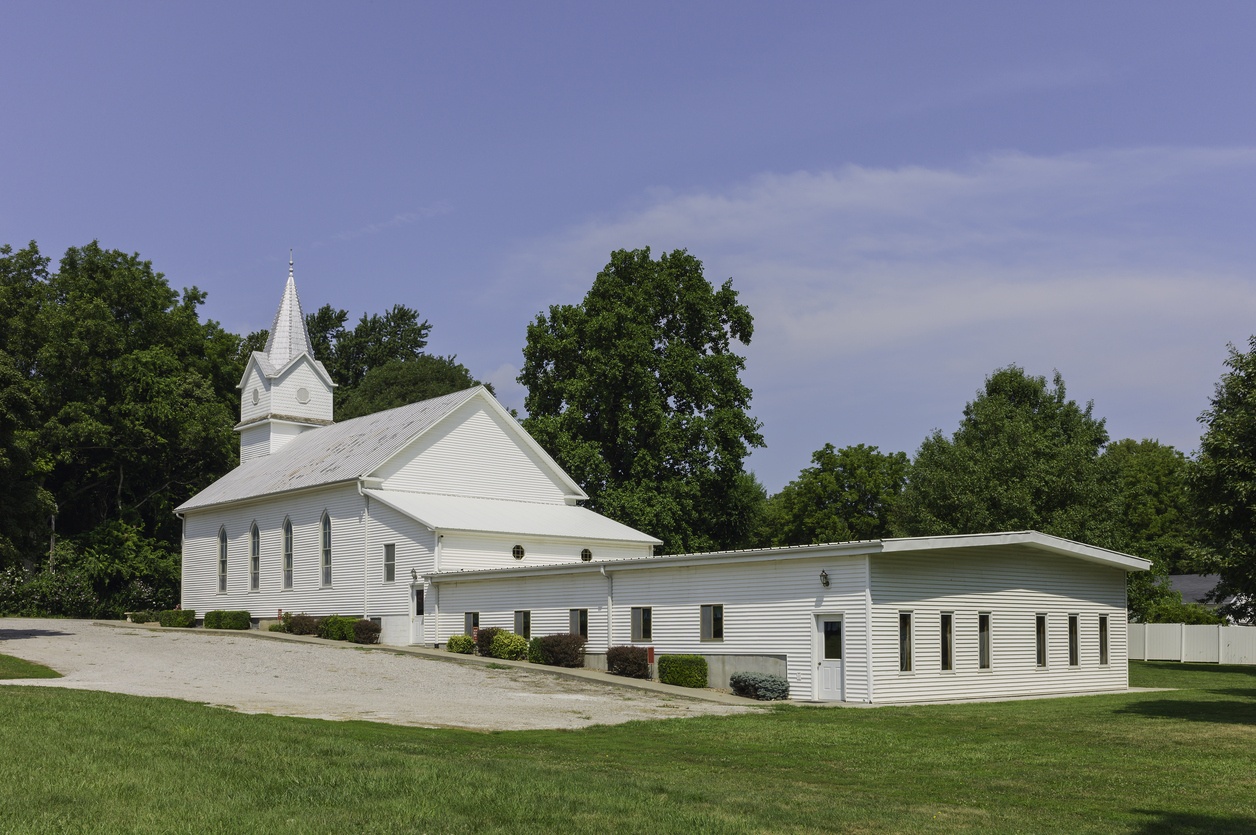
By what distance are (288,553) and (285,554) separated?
26cm

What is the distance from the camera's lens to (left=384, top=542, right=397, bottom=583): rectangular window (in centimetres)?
4338

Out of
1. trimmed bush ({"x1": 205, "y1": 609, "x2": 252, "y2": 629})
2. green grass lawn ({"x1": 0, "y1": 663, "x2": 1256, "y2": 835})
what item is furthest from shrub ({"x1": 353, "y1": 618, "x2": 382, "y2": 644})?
green grass lawn ({"x1": 0, "y1": 663, "x2": 1256, "y2": 835})

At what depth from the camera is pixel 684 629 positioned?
32.1 meters

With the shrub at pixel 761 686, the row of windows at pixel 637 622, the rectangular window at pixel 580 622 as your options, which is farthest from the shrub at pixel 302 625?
the shrub at pixel 761 686

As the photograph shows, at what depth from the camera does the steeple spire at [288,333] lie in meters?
59.9

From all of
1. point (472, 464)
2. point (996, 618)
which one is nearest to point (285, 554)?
point (472, 464)

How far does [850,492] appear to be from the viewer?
80375 mm

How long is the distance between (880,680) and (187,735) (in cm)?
1713

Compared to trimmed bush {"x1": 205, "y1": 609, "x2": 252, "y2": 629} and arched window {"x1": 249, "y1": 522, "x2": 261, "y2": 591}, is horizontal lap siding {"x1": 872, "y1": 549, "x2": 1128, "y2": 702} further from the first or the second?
arched window {"x1": 249, "y1": 522, "x2": 261, "y2": 591}

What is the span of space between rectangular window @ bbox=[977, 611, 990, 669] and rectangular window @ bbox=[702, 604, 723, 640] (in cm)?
651

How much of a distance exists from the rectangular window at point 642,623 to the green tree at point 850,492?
46.4m

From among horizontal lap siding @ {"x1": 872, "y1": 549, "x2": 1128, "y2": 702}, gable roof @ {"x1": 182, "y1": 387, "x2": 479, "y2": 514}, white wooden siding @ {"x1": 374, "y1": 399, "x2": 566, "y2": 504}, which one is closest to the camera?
horizontal lap siding @ {"x1": 872, "y1": 549, "x2": 1128, "y2": 702}

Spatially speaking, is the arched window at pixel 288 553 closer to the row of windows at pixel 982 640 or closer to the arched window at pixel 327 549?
the arched window at pixel 327 549

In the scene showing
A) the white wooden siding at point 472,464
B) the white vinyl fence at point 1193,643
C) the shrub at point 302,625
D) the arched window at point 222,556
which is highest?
the white wooden siding at point 472,464
